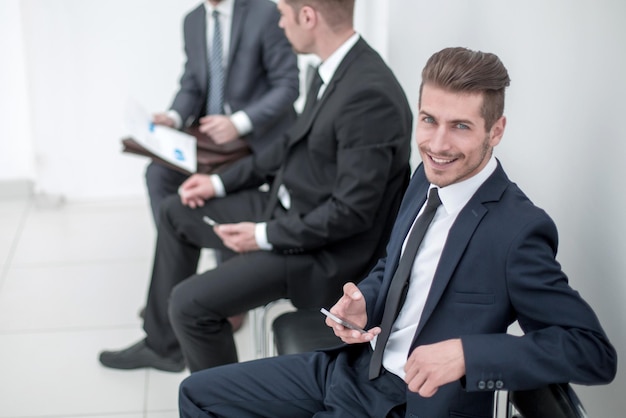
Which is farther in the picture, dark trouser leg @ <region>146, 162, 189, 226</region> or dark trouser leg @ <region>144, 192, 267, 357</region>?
dark trouser leg @ <region>146, 162, 189, 226</region>

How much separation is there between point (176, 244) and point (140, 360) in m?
0.48

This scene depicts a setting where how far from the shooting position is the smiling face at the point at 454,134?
1626 millimetres

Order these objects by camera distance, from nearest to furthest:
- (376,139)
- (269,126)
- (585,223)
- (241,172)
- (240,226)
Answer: (585,223) → (376,139) → (240,226) → (241,172) → (269,126)

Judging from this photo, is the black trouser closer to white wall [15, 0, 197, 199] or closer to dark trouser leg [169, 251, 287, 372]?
dark trouser leg [169, 251, 287, 372]

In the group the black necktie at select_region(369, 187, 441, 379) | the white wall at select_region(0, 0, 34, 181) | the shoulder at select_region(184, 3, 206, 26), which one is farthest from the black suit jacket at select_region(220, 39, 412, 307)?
the white wall at select_region(0, 0, 34, 181)

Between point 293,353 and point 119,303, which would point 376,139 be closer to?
point 293,353

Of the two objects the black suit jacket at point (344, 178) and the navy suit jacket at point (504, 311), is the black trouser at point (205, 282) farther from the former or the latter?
the navy suit jacket at point (504, 311)

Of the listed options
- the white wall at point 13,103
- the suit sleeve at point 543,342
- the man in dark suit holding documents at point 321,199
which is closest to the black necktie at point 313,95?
the man in dark suit holding documents at point 321,199

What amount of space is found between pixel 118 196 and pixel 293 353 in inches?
110

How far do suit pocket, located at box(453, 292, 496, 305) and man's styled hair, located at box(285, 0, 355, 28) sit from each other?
47.5 inches

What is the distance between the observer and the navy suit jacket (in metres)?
1.45

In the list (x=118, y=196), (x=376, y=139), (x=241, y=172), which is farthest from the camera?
(x=118, y=196)

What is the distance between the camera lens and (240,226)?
2.57 meters

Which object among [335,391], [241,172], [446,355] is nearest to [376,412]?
[335,391]
